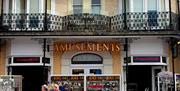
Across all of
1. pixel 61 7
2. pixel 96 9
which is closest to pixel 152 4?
pixel 96 9

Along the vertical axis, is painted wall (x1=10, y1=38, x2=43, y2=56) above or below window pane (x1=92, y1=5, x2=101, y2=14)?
below

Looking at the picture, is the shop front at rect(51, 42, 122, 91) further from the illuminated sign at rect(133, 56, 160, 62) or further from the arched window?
the illuminated sign at rect(133, 56, 160, 62)

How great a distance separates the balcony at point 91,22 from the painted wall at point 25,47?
632 millimetres

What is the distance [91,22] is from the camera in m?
23.8

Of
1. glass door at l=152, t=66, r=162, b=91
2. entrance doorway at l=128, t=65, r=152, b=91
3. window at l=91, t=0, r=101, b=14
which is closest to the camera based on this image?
glass door at l=152, t=66, r=162, b=91

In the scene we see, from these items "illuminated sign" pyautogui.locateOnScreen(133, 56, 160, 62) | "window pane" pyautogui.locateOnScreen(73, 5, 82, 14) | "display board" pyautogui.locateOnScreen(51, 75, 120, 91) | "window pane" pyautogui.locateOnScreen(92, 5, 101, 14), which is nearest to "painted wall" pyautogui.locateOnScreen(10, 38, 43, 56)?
"display board" pyautogui.locateOnScreen(51, 75, 120, 91)

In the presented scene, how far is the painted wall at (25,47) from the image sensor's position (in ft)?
77.2

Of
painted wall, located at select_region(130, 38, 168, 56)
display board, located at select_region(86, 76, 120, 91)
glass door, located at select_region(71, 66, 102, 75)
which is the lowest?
display board, located at select_region(86, 76, 120, 91)

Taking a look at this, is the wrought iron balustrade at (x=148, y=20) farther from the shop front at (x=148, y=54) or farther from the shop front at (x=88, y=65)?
the shop front at (x=88, y=65)

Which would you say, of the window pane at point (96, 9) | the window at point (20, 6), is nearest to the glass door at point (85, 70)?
the window pane at point (96, 9)

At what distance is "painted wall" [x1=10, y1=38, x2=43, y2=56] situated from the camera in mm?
23516

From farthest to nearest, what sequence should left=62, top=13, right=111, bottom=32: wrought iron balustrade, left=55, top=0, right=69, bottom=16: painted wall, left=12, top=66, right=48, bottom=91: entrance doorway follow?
1. left=12, top=66, right=48, bottom=91: entrance doorway
2. left=55, top=0, right=69, bottom=16: painted wall
3. left=62, top=13, right=111, bottom=32: wrought iron balustrade

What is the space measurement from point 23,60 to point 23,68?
168 cm

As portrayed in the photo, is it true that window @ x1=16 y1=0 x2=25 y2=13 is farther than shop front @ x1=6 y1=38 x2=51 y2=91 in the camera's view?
Yes
